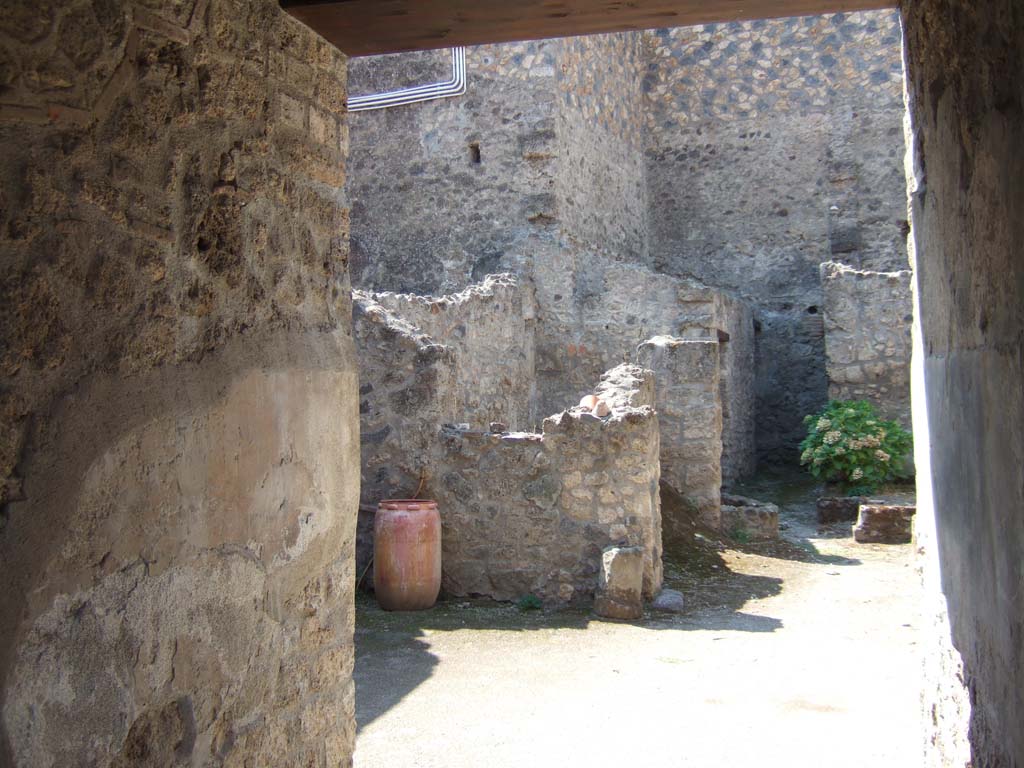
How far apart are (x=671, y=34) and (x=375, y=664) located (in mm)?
12821

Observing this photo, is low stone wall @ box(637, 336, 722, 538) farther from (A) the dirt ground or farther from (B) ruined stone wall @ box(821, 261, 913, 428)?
(B) ruined stone wall @ box(821, 261, 913, 428)

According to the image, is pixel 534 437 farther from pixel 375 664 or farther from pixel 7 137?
pixel 7 137

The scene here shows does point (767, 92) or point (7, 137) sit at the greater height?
point (767, 92)

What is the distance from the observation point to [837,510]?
10992 mm

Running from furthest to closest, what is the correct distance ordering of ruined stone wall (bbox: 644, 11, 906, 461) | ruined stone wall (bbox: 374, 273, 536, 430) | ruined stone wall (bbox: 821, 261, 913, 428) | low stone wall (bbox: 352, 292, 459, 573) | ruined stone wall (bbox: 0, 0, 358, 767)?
ruined stone wall (bbox: 644, 11, 906, 461)
ruined stone wall (bbox: 821, 261, 913, 428)
ruined stone wall (bbox: 374, 273, 536, 430)
low stone wall (bbox: 352, 292, 459, 573)
ruined stone wall (bbox: 0, 0, 358, 767)

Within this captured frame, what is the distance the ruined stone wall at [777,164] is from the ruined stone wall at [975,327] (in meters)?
12.0

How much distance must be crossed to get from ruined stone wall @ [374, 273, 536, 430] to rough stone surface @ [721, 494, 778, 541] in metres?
2.39

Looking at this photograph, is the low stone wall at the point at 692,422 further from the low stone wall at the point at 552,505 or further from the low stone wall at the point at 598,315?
the low stone wall at the point at 552,505

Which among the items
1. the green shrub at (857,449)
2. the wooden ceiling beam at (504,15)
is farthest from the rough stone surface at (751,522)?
the wooden ceiling beam at (504,15)

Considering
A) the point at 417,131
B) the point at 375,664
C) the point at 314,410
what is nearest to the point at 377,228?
the point at 417,131

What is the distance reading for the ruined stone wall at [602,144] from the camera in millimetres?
12906

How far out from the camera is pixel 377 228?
13344mm

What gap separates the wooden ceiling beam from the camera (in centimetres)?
279

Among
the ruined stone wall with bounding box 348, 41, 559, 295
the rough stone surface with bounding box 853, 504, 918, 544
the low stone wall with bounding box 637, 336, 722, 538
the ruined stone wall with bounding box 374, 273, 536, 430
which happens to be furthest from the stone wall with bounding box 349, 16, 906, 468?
the rough stone surface with bounding box 853, 504, 918, 544
